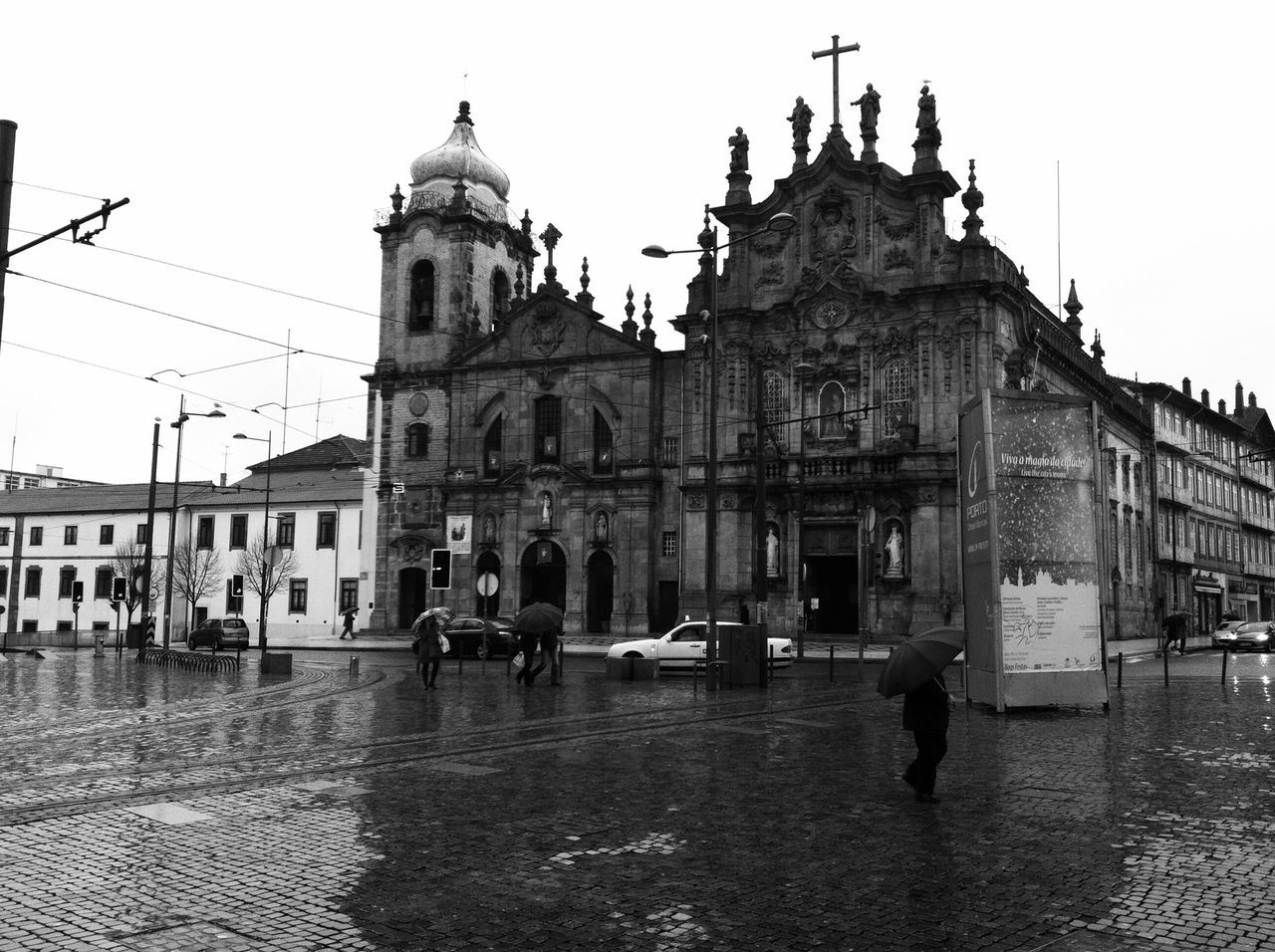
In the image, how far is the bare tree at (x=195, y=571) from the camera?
63656 mm

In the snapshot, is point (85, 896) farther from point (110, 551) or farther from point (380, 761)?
point (110, 551)

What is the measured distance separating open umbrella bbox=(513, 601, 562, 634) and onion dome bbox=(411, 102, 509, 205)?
3913 cm

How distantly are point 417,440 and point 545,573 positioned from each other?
9.23 meters

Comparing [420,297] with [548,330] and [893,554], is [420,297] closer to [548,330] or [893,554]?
[548,330]

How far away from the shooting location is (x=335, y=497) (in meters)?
65.1

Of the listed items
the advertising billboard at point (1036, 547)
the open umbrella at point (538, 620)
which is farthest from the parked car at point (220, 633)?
the advertising billboard at point (1036, 547)

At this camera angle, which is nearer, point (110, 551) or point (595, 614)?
point (595, 614)

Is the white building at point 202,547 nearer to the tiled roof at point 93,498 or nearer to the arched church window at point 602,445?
the tiled roof at point 93,498

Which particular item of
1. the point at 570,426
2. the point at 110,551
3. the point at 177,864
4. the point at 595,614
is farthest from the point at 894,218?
the point at 110,551

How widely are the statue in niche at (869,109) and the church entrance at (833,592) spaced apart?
1819 cm

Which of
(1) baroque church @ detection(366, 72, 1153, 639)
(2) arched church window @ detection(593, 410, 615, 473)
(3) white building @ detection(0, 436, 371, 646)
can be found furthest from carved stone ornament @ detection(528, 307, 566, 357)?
(3) white building @ detection(0, 436, 371, 646)

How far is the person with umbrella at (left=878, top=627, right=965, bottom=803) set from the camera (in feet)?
33.8

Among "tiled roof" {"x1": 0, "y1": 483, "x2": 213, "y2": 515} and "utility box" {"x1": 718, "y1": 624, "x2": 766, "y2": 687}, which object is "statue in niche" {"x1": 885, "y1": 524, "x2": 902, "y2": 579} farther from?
"tiled roof" {"x1": 0, "y1": 483, "x2": 213, "y2": 515}

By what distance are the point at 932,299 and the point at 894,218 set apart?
4.13 metres
